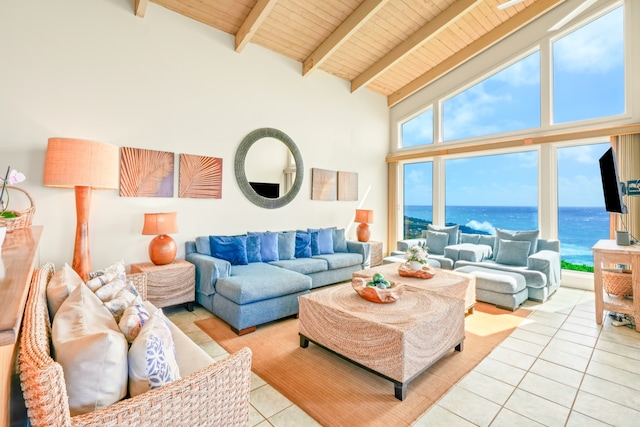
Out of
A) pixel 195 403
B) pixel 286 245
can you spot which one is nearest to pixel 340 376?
pixel 195 403

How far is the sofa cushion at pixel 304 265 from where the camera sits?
3.98 metres

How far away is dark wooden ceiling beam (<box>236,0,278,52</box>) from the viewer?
141 inches

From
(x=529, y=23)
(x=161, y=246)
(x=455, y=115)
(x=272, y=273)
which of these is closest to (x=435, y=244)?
(x=455, y=115)

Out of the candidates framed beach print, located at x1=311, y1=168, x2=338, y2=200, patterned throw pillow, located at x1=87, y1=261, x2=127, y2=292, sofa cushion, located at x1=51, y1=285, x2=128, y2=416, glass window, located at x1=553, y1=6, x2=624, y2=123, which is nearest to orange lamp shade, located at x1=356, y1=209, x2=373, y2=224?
framed beach print, located at x1=311, y1=168, x2=338, y2=200

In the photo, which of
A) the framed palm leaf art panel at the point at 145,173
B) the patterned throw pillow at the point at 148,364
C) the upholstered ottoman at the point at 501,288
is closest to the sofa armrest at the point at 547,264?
the upholstered ottoman at the point at 501,288

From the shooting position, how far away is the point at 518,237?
4.53 meters

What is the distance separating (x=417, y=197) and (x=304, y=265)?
11.4 ft

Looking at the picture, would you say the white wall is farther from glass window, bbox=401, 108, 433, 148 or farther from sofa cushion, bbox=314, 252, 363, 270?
glass window, bbox=401, 108, 433, 148

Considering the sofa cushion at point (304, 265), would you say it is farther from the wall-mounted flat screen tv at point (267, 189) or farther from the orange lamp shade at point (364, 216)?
the orange lamp shade at point (364, 216)

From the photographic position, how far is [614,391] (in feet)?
6.81

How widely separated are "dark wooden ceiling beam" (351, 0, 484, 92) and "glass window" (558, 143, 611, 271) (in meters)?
2.62

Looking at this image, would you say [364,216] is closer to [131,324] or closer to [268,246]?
[268,246]

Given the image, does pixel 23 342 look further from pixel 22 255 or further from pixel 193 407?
pixel 193 407

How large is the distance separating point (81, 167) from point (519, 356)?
4006 mm
